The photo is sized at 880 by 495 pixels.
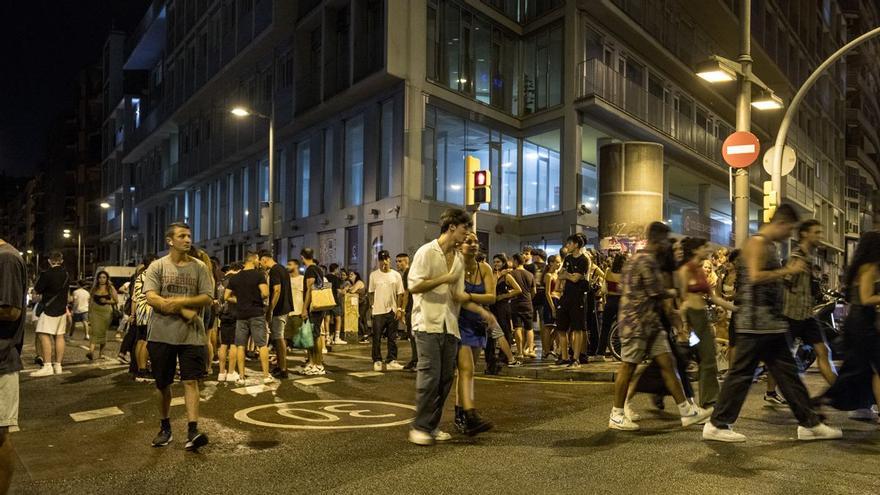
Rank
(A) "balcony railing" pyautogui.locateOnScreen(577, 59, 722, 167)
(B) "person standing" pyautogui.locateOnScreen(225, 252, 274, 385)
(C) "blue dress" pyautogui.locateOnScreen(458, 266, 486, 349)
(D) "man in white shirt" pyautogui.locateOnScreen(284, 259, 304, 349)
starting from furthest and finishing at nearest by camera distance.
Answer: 1. (A) "balcony railing" pyautogui.locateOnScreen(577, 59, 722, 167)
2. (D) "man in white shirt" pyautogui.locateOnScreen(284, 259, 304, 349)
3. (B) "person standing" pyautogui.locateOnScreen(225, 252, 274, 385)
4. (C) "blue dress" pyautogui.locateOnScreen(458, 266, 486, 349)

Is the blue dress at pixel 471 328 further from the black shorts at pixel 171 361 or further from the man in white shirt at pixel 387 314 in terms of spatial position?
the man in white shirt at pixel 387 314

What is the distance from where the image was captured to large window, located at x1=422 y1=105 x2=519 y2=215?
2208 centimetres

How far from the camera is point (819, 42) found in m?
47.6

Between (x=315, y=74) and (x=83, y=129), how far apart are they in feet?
186

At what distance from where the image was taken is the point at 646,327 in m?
6.42

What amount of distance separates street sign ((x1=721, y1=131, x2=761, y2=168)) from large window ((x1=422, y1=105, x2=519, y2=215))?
35.9 feet

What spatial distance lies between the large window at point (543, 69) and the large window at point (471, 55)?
1.61ft

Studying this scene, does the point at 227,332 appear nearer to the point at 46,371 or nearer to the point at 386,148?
the point at 46,371

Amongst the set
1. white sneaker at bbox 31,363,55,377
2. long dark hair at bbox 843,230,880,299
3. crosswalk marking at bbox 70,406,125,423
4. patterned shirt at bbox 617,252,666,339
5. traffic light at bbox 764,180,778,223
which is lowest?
white sneaker at bbox 31,363,55,377

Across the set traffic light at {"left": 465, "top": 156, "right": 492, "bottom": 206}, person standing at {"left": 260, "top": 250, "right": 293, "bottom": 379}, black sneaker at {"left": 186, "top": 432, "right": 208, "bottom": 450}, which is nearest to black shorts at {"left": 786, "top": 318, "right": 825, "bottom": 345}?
black sneaker at {"left": 186, "top": 432, "right": 208, "bottom": 450}

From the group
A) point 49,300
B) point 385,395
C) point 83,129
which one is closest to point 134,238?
point 83,129

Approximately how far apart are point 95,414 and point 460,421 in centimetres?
400

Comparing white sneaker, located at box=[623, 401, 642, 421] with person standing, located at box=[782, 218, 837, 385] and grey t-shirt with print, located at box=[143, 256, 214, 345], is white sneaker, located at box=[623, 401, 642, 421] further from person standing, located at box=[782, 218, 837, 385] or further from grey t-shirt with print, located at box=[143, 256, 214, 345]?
grey t-shirt with print, located at box=[143, 256, 214, 345]

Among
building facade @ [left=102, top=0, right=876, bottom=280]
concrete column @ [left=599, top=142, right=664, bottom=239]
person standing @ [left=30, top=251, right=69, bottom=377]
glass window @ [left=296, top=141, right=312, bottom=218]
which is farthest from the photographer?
glass window @ [left=296, top=141, right=312, bottom=218]
